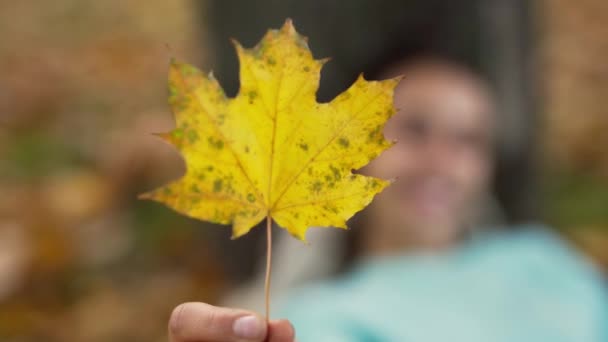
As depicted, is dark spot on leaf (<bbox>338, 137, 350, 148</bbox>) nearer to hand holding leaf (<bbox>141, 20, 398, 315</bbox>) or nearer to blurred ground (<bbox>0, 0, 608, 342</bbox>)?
hand holding leaf (<bbox>141, 20, 398, 315</bbox>)

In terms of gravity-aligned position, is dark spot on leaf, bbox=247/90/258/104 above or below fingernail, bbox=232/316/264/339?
above

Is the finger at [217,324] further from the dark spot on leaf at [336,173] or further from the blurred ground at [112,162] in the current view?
the blurred ground at [112,162]

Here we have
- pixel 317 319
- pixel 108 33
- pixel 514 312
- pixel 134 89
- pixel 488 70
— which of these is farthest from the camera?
pixel 108 33

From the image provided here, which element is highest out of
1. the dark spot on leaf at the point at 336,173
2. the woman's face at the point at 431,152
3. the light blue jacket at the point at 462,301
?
the woman's face at the point at 431,152

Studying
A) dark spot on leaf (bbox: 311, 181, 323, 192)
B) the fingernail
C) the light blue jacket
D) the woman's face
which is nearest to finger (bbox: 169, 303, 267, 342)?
the fingernail

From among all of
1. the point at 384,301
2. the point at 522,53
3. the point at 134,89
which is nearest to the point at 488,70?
the point at 522,53

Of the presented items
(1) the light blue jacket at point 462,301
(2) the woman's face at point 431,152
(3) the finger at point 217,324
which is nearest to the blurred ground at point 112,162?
(1) the light blue jacket at point 462,301

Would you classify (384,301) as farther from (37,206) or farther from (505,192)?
(37,206)
